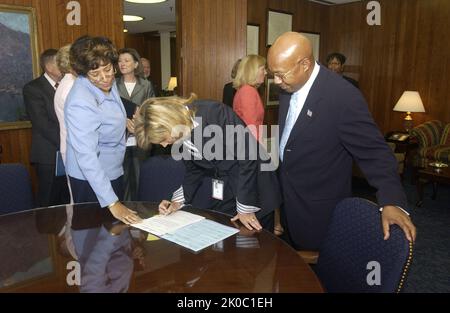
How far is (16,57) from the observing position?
3.50 m

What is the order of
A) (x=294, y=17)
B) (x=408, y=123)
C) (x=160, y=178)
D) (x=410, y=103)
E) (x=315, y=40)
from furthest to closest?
(x=315, y=40) < (x=294, y=17) < (x=408, y=123) < (x=410, y=103) < (x=160, y=178)

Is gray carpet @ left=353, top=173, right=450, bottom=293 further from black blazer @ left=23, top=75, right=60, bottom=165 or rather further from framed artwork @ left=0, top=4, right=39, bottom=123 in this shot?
framed artwork @ left=0, top=4, right=39, bottom=123

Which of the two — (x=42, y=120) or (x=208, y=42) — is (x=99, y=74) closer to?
(x=42, y=120)

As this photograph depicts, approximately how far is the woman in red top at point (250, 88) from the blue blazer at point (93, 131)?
1.44 m

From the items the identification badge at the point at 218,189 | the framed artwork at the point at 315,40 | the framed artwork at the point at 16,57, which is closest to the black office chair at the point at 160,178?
the identification badge at the point at 218,189

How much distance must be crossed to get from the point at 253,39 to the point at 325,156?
16.1 feet

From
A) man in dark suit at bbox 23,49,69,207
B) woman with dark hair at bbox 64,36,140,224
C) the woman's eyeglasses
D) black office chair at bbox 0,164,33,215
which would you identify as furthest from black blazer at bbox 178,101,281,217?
man in dark suit at bbox 23,49,69,207

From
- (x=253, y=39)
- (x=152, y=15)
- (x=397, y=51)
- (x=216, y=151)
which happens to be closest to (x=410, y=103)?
(x=397, y=51)

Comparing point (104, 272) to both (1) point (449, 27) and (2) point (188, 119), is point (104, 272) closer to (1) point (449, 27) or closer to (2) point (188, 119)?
(2) point (188, 119)

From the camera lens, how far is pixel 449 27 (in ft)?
20.1

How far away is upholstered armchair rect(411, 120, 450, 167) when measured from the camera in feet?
17.8

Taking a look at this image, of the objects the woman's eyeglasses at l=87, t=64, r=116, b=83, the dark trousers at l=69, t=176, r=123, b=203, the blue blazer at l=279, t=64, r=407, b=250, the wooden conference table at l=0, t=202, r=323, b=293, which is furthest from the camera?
the dark trousers at l=69, t=176, r=123, b=203

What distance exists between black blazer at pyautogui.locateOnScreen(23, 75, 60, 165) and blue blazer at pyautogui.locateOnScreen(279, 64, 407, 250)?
6.20 feet
